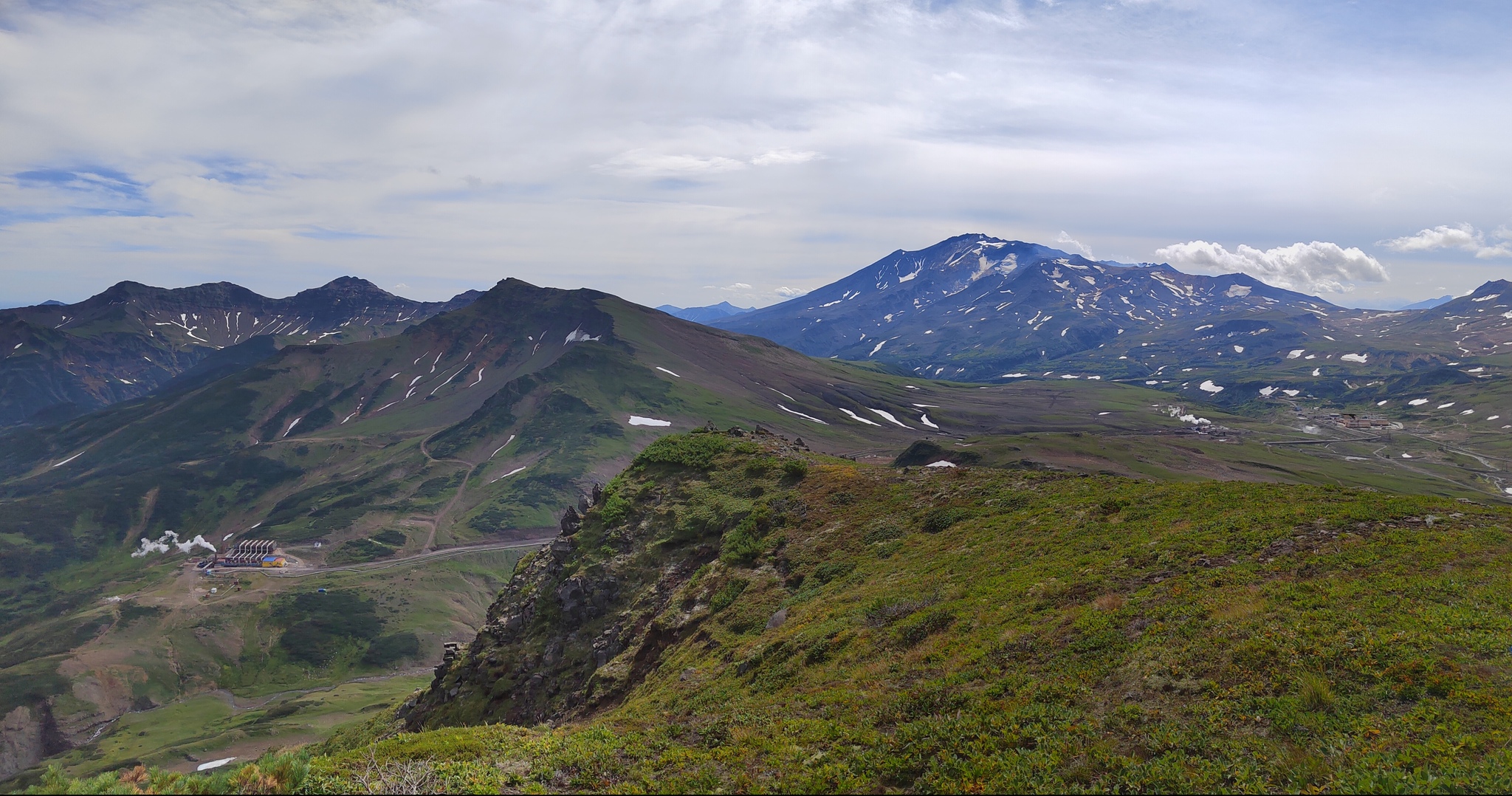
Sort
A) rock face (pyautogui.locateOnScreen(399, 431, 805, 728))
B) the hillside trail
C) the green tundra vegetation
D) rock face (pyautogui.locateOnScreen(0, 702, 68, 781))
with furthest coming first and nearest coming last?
the hillside trail
rock face (pyautogui.locateOnScreen(0, 702, 68, 781))
rock face (pyautogui.locateOnScreen(399, 431, 805, 728))
the green tundra vegetation

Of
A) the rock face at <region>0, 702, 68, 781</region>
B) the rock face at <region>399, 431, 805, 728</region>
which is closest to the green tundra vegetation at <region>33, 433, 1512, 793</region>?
the rock face at <region>399, 431, 805, 728</region>

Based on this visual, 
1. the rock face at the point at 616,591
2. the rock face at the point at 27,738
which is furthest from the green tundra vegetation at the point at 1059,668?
the rock face at the point at 27,738

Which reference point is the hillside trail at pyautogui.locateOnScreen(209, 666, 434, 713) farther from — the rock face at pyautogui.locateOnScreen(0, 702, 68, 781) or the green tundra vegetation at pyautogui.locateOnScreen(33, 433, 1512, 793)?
the green tundra vegetation at pyautogui.locateOnScreen(33, 433, 1512, 793)

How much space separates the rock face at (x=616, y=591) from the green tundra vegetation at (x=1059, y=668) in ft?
2.72

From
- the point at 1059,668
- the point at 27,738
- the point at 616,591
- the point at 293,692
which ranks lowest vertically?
the point at 27,738

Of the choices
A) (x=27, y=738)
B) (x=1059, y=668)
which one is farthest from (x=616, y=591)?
(x=27, y=738)

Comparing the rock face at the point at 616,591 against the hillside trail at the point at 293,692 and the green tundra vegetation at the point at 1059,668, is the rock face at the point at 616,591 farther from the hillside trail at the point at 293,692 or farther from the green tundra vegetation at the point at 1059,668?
the hillside trail at the point at 293,692

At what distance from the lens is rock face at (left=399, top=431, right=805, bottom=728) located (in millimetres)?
39250

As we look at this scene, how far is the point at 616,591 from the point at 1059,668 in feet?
112

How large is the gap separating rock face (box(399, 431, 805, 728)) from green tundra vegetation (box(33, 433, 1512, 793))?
0.83 m

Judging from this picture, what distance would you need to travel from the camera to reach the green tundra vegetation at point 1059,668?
14.2 metres

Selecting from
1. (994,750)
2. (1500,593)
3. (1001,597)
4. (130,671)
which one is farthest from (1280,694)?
(130,671)

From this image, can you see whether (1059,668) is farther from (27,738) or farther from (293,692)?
(27,738)

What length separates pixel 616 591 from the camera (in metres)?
47.2
